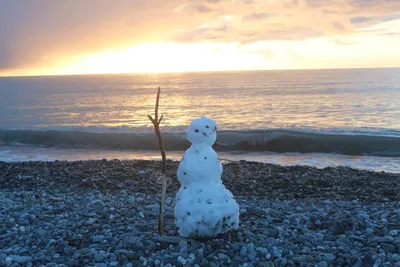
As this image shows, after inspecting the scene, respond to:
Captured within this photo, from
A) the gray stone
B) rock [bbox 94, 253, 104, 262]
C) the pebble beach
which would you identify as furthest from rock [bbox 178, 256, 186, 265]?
Result: the gray stone

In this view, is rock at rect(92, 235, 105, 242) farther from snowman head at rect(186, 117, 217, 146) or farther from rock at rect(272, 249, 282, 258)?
rock at rect(272, 249, 282, 258)

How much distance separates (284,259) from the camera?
15.5 ft

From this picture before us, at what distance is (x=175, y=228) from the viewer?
5891 mm

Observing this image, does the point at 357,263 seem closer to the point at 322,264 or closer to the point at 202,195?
the point at 322,264

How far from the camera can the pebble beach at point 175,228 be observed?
16.0ft

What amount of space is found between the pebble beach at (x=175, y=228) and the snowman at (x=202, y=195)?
0.66 feet

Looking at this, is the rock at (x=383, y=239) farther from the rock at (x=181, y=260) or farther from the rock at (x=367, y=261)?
the rock at (x=181, y=260)

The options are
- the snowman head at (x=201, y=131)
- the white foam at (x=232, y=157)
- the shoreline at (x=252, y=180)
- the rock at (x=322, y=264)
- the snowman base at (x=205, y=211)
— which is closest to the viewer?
the rock at (x=322, y=264)

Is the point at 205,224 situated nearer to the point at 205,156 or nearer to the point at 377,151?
the point at 205,156

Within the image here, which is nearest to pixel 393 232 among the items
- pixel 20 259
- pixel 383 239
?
pixel 383 239

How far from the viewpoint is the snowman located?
16.9 ft

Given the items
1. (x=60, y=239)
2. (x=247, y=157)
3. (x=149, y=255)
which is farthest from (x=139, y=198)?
(x=247, y=157)

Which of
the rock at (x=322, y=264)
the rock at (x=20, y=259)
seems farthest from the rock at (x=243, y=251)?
the rock at (x=20, y=259)

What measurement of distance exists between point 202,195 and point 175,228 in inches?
39.1
